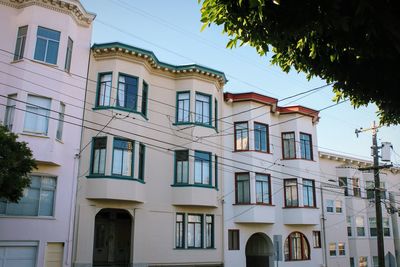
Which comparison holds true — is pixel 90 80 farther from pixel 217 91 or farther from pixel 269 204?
pixel 269 204

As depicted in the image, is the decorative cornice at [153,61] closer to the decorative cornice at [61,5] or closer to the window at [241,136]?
the decorative cornice at [61,5]

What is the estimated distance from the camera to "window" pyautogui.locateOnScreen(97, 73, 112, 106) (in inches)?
907

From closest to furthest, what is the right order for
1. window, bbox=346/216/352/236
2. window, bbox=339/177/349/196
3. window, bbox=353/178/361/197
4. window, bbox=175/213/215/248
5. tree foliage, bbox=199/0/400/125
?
1. tree foliage, bbox=199/0/400/125
2. window, bbox=175/213/215/248
3. window, bbox=346/216/352/236
4. window, bbox=339/177/349/196
5. window, bbox=353/178/361/197

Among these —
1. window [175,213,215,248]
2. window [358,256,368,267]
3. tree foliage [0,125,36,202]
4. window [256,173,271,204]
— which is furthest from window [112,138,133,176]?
window [358,256,368,267]

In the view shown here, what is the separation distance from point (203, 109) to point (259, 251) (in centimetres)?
1086

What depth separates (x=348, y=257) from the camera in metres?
34.4

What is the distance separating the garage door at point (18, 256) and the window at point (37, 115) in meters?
5.41

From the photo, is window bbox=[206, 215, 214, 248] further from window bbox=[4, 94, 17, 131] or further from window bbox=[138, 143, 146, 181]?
window bbox=[4, 94, 17, 131]

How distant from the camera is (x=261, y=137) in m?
29.3

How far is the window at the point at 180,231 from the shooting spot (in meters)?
24.5

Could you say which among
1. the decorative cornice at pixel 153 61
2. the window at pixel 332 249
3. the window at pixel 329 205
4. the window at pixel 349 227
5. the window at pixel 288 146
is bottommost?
the window at pixel 332 249

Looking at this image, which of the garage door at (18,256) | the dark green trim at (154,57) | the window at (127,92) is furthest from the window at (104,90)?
the garage door at (18,256)

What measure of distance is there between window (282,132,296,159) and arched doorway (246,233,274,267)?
6.07 metres

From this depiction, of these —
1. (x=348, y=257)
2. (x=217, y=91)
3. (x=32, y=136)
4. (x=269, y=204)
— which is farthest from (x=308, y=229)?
(x=32, y=136)
